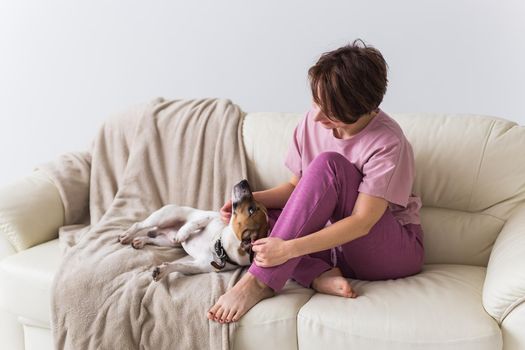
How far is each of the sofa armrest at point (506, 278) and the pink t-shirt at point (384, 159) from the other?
0.29m

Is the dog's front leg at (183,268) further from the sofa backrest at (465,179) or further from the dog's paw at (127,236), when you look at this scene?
the sofa backrest at (465,179)

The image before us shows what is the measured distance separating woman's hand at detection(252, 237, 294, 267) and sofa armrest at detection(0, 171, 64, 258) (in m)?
0.93

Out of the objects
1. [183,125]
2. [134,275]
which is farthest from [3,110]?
[134,275]

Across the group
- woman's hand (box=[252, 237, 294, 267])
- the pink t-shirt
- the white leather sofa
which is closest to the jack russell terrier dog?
woman's hand (box=[252, 237, 294, 267])

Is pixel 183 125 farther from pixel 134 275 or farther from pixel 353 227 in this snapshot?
pixel 353 227

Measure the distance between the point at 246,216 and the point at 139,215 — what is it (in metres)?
0.63

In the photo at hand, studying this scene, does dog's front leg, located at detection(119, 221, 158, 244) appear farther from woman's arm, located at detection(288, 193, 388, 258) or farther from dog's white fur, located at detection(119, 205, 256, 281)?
woman's arm, located at detection(288, 193, 388, 258)

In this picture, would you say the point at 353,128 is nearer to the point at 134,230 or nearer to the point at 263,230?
the point at 263,230

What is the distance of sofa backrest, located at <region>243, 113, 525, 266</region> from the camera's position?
2209 millimetres

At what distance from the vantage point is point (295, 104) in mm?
2939

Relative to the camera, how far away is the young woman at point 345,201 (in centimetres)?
187

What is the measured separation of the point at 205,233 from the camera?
7.37 ft

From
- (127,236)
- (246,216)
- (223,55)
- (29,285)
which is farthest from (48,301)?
(223,55)

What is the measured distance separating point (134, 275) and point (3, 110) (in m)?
1.79
